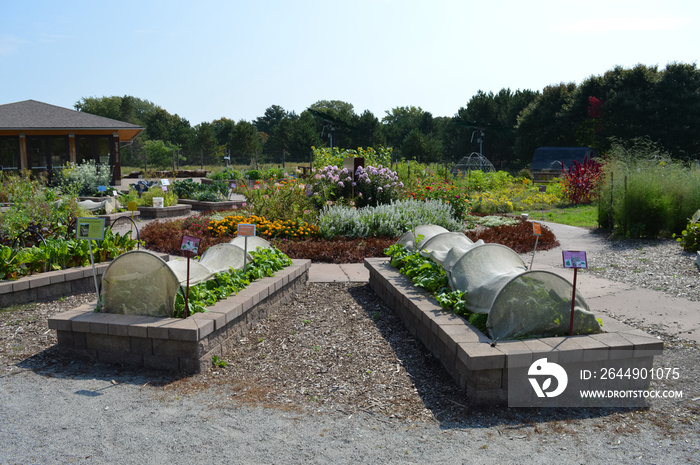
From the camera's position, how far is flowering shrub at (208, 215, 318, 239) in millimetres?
8812

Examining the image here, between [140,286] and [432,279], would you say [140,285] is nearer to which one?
[140,286]

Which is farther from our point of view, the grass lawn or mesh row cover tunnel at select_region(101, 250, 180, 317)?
the grass lawn

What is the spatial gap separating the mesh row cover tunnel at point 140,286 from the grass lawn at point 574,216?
33.2 feet

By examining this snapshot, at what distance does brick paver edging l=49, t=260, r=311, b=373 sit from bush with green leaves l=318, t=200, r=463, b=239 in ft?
15.0

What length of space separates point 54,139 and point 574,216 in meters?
23.3

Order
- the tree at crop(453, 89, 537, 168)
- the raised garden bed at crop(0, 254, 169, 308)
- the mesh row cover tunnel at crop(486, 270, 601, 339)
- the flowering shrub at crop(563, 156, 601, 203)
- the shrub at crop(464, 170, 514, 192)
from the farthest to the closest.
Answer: the tree at crop(453, 89, 537, 168)
the shrub at crop(464, 170, 514, 192)
the flowering shrub at crop(563, 156, 601, 203)
the raised garden bed at crop(0, 254, 169, 308)
the mesh row cover tunnel at crop(486, 270, 601, 339)

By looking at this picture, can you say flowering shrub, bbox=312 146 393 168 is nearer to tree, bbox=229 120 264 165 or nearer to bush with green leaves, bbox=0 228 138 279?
bush with green leaves, bbox=0 228 138 279

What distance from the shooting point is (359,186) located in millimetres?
10555

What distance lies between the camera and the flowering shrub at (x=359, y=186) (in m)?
10.4

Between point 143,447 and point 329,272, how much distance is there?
4334mm

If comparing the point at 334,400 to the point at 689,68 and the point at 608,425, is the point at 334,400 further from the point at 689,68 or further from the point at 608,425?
the point at 689,68

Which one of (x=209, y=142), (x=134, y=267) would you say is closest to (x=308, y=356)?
(x=134, y=267)

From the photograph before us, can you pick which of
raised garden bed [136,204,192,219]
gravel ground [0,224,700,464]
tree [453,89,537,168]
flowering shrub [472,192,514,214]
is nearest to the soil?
gravel ground [0,224,700,464]

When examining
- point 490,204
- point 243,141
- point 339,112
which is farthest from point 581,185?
point 339,112
